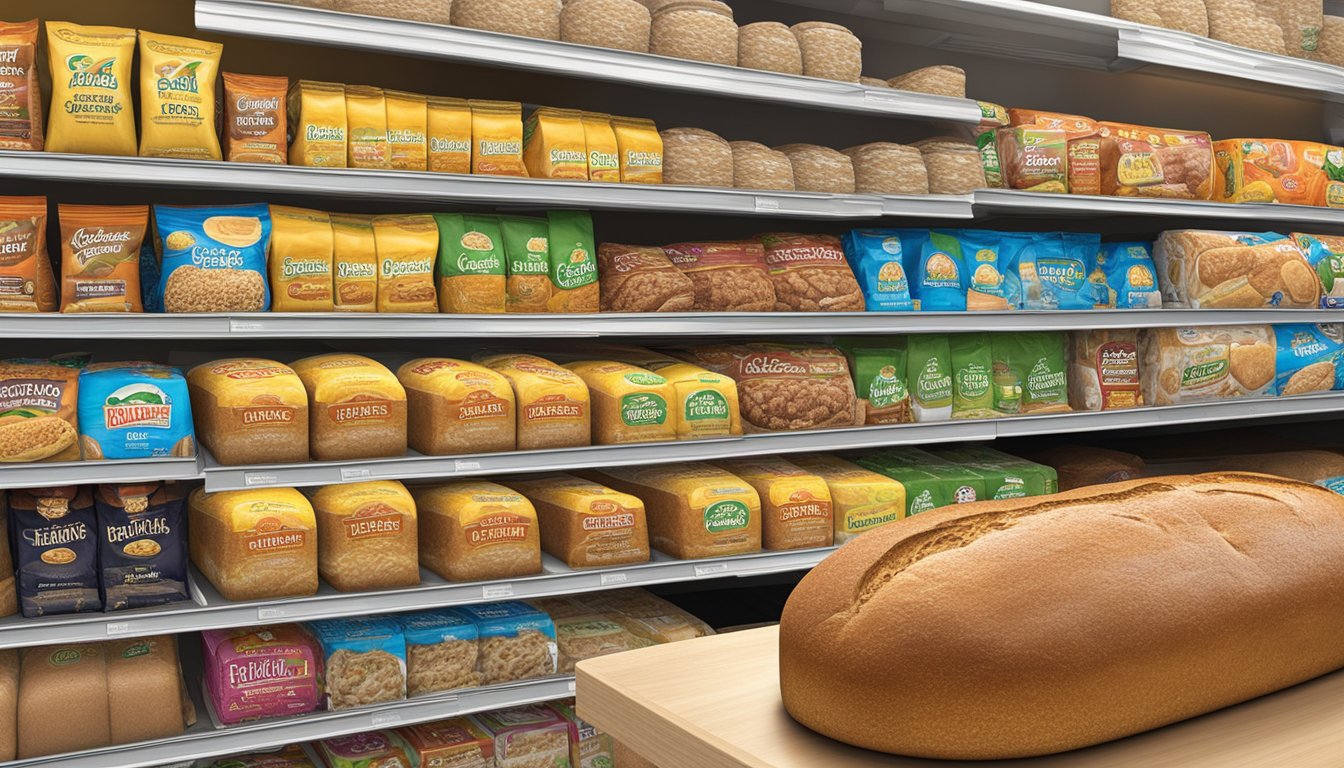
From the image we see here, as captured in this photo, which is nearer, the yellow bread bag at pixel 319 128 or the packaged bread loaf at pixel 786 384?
the yellow bread bag at pixel 319 128

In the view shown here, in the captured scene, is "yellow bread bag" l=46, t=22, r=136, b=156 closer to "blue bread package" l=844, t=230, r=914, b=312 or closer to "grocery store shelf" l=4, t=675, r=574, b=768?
"grocery store shelf" l=4, t=675, r=574, b=768

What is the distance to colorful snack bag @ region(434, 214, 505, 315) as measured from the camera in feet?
8.79

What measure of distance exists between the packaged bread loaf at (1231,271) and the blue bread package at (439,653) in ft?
8.90

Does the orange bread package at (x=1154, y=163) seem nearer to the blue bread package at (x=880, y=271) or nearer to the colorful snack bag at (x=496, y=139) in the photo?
the blue bread package at (x=880, y=271)

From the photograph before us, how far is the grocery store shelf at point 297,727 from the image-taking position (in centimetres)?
223

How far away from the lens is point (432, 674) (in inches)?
101

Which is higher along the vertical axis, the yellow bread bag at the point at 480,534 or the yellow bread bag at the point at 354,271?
the yellow bread bag at the point at 354,271

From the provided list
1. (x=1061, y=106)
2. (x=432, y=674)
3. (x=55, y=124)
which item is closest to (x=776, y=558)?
(x=432, y=674)

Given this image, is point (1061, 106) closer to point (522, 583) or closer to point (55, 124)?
point (522, 583)

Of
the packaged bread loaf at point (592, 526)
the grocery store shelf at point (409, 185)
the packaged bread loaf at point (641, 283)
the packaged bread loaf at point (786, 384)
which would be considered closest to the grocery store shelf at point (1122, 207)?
the grocery store shelf at point (409, 185)

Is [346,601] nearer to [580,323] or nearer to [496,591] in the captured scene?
[496,591]

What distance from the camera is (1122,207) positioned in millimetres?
3578

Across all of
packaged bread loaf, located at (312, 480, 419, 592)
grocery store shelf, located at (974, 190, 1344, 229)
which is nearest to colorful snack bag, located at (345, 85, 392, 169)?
packaged bread loaf, located at (312, 480, 419, 592)

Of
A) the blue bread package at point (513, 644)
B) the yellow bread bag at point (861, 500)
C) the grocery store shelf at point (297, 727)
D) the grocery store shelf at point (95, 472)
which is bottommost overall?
the grocery store shelf at point (297, 727)
